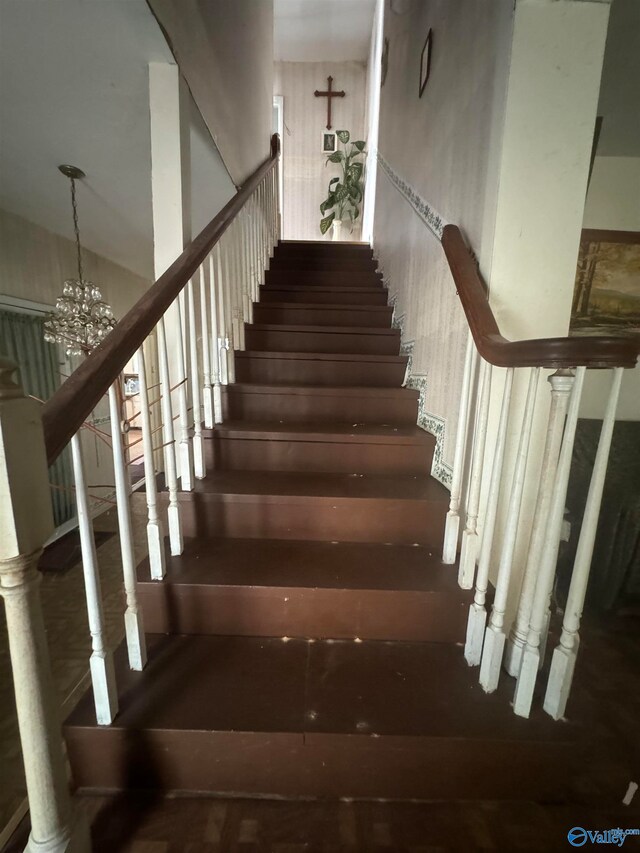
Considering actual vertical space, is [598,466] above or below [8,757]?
above

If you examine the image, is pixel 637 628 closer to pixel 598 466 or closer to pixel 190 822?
pixel 598 466

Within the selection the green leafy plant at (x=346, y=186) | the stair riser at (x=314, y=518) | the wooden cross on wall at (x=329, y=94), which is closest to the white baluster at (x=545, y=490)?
the stair riser at (x=314, y=518)

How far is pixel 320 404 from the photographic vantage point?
1.82m

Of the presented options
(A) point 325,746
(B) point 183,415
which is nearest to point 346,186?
(B) point 183,415

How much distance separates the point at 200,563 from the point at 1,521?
0.72 metres

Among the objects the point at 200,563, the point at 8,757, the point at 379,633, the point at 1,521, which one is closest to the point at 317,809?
the point at 379,633

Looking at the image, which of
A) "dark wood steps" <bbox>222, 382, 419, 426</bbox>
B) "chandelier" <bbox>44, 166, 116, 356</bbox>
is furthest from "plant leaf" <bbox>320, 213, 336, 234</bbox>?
"dark wood steps" <bbox>222, 382, 419, 426</bbox>

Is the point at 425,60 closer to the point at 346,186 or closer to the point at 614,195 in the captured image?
the point at 614,195

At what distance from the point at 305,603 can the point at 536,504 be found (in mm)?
698

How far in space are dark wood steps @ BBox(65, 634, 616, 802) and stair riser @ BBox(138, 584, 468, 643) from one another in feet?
0.61

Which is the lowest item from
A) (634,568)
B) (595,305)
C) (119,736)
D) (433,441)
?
(634,568)

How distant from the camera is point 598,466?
82 centimetres

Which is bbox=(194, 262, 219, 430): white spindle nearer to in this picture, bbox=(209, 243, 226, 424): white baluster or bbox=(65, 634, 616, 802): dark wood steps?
bbox=(209, 243, 226, 424): white baluster

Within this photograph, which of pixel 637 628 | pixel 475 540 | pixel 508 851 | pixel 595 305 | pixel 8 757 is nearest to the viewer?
pixel 508 851
